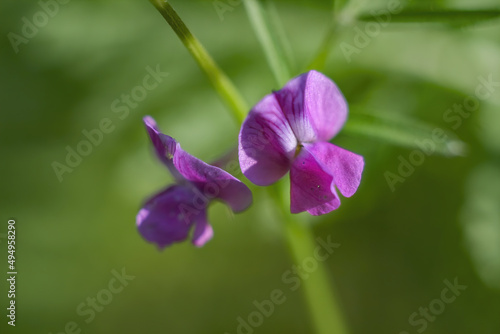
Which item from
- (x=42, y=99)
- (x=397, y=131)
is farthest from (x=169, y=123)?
(x=397, y=131)

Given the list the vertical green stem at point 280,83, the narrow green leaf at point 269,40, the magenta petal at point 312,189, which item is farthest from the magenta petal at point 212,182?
the narrow green leaf at point 269,40

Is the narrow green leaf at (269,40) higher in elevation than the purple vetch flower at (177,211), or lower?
higher

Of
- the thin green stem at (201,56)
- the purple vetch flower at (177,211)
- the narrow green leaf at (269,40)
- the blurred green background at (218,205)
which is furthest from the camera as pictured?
the blurred green background at (218,205)

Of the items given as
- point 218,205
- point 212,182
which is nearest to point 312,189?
point 212,182

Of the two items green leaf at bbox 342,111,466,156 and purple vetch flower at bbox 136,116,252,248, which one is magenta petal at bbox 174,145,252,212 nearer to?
purple vetch flower at bbox 136,116,252,248

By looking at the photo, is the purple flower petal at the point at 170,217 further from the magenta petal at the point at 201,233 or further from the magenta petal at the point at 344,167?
the magenta petal at the point at 344,167
